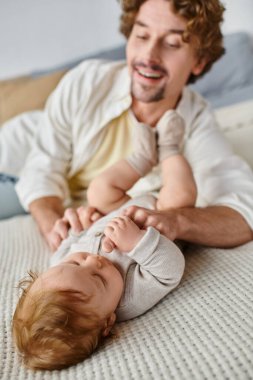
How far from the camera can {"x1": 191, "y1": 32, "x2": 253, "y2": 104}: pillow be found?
2.39 meters

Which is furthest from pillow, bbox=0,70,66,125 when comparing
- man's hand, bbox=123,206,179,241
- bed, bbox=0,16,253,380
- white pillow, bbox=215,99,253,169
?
man's hand, bbox=123,206,179,241

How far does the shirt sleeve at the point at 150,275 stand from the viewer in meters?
0.89

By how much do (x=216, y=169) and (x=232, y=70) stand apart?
1.21 m

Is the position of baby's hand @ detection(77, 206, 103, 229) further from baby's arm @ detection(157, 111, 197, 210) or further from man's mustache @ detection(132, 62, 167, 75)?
man's mustache @ detection(132, 62, 167, 75)

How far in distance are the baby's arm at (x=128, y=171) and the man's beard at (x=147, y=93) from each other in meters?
0.27

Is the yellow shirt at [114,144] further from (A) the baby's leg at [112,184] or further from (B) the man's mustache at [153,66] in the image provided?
(A) the baby's leg at [112,184]

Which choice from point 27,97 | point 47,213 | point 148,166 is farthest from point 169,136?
point 27,97

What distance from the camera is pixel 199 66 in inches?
61.7

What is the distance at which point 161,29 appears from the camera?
1.36 metres

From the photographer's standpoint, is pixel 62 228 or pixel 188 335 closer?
pixel 188 335

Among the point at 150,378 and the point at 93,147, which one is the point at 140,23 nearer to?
the point at 93,147

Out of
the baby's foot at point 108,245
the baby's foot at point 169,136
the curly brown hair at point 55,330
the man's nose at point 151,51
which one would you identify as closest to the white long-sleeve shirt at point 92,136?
the man's nose at point 151,51

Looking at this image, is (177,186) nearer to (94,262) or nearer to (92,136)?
(94,262)

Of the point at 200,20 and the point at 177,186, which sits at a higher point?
the point at 200,20
